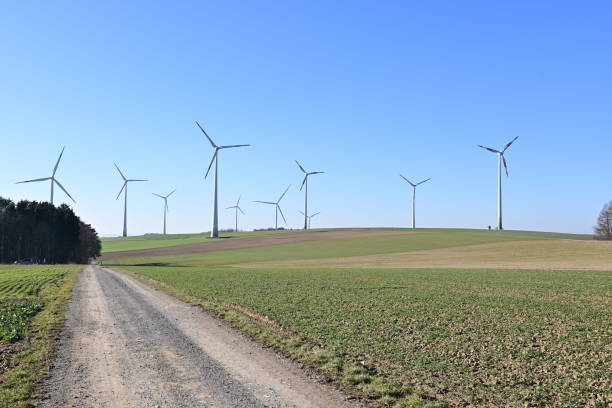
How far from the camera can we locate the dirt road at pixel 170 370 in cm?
1041

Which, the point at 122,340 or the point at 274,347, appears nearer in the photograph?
the point at 274,347

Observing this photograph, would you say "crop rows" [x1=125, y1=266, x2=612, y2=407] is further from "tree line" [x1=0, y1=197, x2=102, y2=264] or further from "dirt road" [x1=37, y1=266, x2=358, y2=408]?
"tree line" [x1=0, y1=197, x2=102, y2=264]

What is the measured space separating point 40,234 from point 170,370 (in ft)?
354

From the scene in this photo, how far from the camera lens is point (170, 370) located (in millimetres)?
12773

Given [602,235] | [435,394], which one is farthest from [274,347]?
[602,235]

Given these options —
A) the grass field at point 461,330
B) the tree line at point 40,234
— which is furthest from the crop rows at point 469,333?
the tree line at point 40,234

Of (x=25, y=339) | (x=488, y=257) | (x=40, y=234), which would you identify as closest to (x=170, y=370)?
(x=25, y=339)

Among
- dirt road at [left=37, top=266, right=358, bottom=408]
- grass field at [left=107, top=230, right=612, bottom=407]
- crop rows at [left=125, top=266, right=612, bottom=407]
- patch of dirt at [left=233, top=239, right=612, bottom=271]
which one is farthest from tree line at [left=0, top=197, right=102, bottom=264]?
dirt road at [left=37, top=266, right=358, bottom=408]

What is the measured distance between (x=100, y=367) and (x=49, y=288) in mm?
27498

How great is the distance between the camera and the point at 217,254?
10450 centimetres

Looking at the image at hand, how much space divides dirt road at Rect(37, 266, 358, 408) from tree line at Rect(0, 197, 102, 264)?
9750 centimetres

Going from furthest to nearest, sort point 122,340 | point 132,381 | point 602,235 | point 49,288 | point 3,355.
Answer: point 602,235 < point 49,288 < point 122,340 < point 3,355 < point 132,381

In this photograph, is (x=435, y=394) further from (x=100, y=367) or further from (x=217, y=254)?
(x=217, y=254)

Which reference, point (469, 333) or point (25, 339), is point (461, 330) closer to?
point (469, 333)
